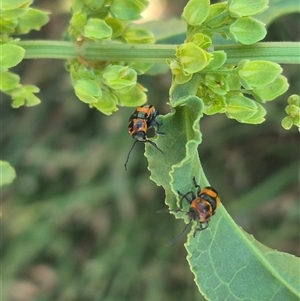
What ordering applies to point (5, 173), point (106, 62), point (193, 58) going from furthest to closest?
point (5, 173)
point (106, 62)
point (193, 58)

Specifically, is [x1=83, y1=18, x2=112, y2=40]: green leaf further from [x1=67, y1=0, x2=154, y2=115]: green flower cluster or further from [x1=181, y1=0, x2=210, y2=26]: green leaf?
[x1=181, y1=0, x2=210, y2=26]: green leaf

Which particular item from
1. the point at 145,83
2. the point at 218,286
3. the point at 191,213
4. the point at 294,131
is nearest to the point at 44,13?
the point at 191,213

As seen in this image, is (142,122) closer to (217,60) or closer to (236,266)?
(217,60)

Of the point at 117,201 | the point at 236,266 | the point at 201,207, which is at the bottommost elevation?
the point at 117,201

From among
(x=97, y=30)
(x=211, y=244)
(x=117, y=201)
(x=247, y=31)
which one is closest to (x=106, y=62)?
(x=97, y=30)

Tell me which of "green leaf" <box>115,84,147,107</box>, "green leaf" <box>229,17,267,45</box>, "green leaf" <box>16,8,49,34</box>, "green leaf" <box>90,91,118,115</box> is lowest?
"green leaf" <box>115,84,147,107</box>

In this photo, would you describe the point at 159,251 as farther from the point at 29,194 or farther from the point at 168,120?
the point at 168,120

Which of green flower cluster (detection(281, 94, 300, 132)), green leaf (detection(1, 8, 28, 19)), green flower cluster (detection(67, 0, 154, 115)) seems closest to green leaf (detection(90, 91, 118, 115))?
green flower cluster (detection(67, 0, 154, 115))

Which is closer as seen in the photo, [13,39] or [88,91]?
[88,91]

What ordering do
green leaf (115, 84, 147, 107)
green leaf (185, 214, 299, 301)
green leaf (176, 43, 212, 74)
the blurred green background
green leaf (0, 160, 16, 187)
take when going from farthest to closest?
the blurred green background → green leaf (0, 160, 16, 187) → green leaf (115, 84, 147, 107) → green leaf (185, 214, 299, 301) → green leaf (176, 43, 212, 74)
